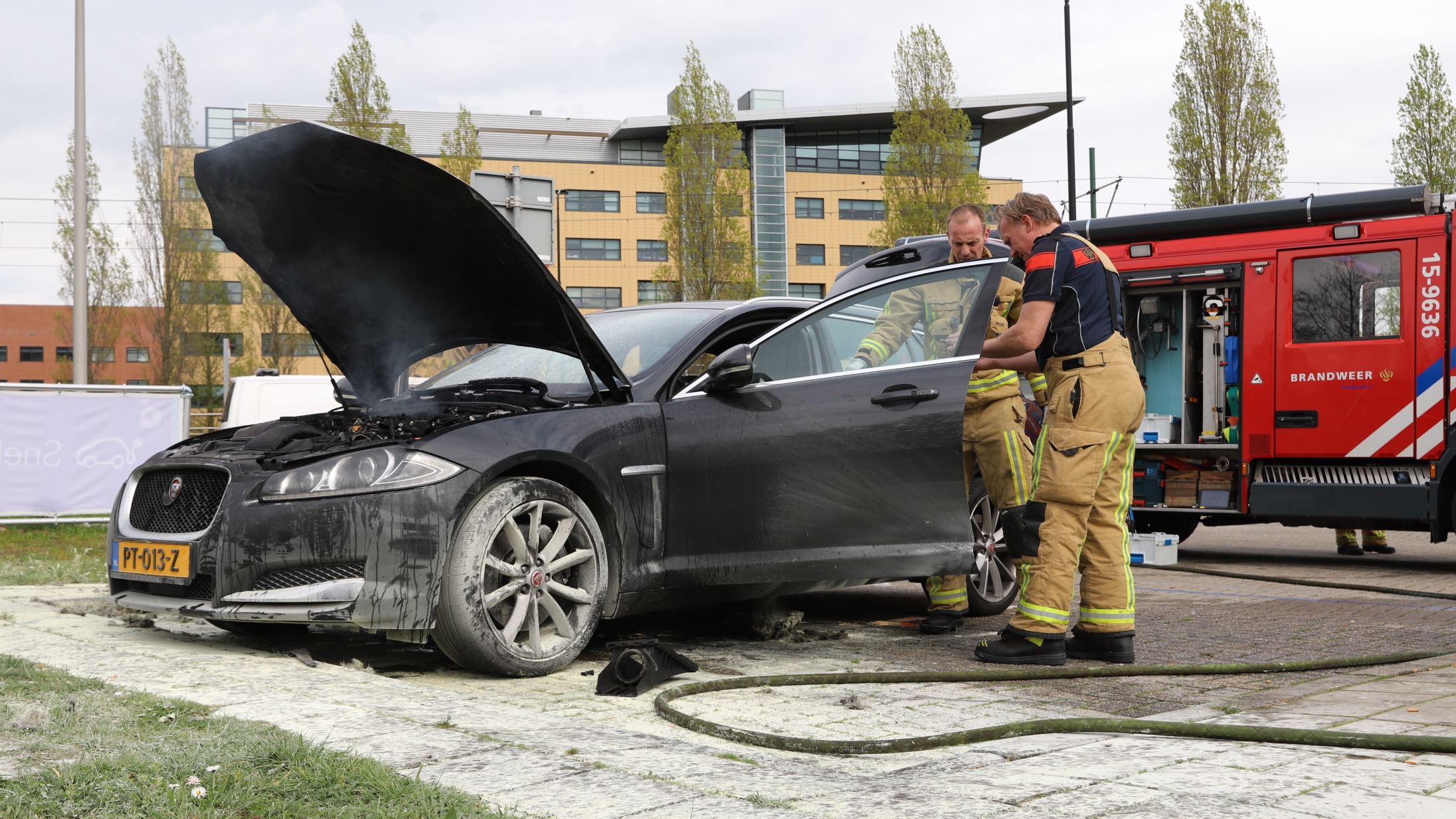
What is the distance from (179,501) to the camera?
4.89 metres

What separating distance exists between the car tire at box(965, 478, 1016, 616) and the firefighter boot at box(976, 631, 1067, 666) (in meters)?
1.31

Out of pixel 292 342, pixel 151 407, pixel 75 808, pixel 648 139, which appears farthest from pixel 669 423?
pixel 648 139

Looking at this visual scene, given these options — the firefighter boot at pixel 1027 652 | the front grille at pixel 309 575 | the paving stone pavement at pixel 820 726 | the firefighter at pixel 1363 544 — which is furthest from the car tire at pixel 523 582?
the firefighter at pixel 1363 544

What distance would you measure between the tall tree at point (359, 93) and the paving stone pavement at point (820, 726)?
33.6 meters

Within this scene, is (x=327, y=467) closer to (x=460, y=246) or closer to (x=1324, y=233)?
(x=460, y=246)

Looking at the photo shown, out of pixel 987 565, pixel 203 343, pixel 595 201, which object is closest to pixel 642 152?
pixel 595 201

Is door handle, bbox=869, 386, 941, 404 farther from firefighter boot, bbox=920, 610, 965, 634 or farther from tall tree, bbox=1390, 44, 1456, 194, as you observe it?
tall tree, bbox=1390, 44, 1456, 194

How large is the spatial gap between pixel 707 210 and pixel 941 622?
38.1 metres

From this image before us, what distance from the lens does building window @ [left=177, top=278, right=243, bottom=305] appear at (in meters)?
43.5

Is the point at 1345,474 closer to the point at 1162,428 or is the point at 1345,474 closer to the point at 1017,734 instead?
the point at 1162,428

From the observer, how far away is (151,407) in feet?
44.2

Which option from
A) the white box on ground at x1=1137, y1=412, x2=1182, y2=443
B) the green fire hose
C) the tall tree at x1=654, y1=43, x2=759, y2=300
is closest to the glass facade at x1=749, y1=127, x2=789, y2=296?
the tall tree at x1=654, y1=43, x2=759, y2=300

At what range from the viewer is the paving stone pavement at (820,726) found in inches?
115

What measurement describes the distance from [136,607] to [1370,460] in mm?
8940
